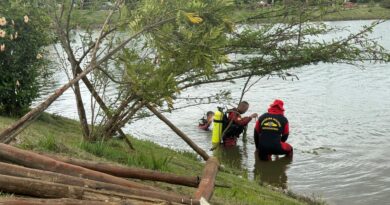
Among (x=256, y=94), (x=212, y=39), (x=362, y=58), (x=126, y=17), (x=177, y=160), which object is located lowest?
(x=177, y=160)

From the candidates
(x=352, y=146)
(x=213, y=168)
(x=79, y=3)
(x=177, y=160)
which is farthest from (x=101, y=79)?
(x=352, y=146)

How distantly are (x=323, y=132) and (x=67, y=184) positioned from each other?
1144 cm

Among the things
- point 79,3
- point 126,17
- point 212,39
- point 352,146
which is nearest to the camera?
point 212,39

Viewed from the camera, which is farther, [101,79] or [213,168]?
[101,79]

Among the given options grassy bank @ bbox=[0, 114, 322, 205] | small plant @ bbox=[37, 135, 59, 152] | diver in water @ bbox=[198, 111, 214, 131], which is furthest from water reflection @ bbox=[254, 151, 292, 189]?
small plant @ bbox=[37, 135, 59, 152]

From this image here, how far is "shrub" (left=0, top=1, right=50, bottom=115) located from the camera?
9.56 meters

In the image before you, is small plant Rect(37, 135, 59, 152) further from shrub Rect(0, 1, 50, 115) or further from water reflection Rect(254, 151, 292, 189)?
water reflection Rect(254, 151, 292, 189)

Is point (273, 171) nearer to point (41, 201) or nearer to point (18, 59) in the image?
point (18, 59)

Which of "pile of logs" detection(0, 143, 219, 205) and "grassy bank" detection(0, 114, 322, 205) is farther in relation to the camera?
"grassy bank" detection(0, 114, 322, 205)

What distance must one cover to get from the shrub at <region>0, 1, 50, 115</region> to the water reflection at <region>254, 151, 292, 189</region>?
4681 millimetres

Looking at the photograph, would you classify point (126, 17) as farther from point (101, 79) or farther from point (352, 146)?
point (352, 146)

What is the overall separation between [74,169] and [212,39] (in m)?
1.74

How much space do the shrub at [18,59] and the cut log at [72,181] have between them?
212 inches

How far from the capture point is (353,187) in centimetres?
1029
